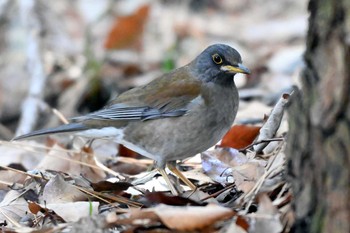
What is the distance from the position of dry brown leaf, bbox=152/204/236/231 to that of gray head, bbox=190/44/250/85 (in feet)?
7.07

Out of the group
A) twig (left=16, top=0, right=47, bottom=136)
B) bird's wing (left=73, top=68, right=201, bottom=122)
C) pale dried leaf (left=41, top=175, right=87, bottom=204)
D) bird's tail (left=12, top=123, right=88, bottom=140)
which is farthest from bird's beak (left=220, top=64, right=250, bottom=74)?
twig (left=16, top=0, right=47, bottom=136)

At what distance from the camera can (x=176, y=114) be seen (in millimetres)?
5531

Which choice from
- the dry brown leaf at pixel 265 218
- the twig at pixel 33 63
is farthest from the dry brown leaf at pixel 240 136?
the twig at pixel 33 63

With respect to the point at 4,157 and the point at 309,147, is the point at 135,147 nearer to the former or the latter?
the point at 4,157

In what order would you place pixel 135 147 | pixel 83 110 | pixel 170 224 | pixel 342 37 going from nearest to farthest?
pixel 342 37, pixel 170 224, pixel 135 147, pixel 83 110

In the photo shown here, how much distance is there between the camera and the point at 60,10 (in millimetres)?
12969

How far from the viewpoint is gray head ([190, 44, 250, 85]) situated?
5.66 meters

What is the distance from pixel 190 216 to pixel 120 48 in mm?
7582

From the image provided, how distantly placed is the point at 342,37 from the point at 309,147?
0.48m

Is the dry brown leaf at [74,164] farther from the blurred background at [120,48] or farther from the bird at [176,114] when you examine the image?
the blurred background at [120,48]

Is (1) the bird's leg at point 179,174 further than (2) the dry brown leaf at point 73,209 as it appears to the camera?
Yes

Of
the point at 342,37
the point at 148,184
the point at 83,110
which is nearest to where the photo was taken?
the point at 342,37

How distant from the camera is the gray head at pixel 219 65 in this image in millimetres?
5664

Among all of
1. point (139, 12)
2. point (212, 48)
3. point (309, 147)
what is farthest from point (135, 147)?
A: point (139, 12)
